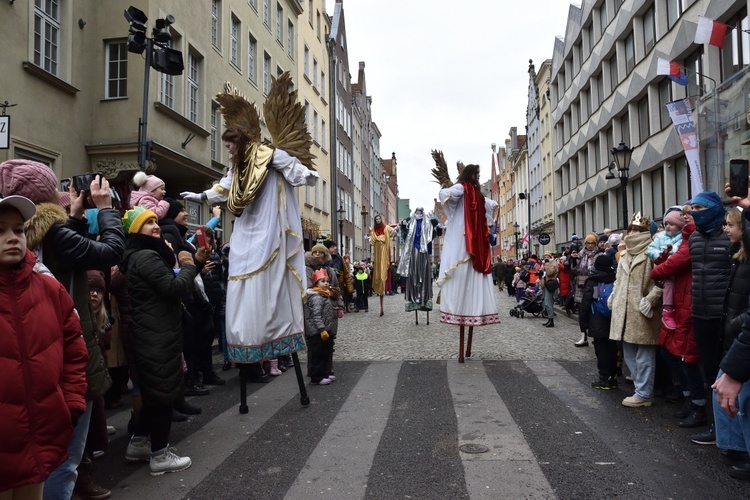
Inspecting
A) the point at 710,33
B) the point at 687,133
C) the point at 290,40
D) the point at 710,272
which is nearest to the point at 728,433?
the point at 710,272

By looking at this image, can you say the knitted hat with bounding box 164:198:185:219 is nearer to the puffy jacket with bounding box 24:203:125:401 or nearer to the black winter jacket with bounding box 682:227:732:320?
the puffy jacket with bounding box 24:203:125:401

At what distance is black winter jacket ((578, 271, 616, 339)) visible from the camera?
6.20 metres

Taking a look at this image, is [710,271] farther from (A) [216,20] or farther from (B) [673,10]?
(B) [673,10]

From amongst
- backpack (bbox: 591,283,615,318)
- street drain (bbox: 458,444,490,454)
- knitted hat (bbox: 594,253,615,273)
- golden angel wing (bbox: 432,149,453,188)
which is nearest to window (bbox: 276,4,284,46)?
golden angel wing (bbox: 432,149,453,188)

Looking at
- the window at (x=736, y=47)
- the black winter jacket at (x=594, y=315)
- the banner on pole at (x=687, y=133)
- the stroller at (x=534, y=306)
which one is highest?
the window at (x=736, y=47)

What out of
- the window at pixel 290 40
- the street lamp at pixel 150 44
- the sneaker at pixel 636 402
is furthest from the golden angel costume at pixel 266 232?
the window at pixel 290 40

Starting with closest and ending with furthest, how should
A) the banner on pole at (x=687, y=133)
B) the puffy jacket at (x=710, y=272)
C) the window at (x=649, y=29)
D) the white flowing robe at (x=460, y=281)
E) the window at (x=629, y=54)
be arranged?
the puffy jacket at (x=710, y=272)
the white flowing robe at (x=460, y=281)
the banner on pole at (x=687, y=133)
the window at (x=649, y=29)
the window at (x=629, y=54)

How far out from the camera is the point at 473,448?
4133mm

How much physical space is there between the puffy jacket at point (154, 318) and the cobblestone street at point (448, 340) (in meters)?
4.89

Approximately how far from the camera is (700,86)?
1805 centimetres

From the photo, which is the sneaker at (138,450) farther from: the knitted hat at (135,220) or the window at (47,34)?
the window at (47,34)

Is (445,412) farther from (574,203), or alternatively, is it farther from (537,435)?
(574,203)

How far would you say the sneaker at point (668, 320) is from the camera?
16.8ft

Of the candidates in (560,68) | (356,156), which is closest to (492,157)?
(356,156)
